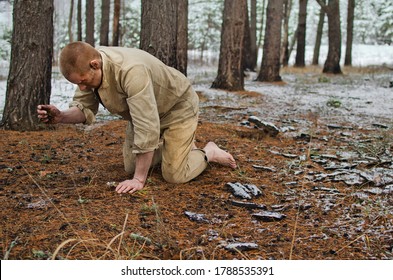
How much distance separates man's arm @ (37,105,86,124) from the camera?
3.34 metres

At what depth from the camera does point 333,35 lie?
51.1ft

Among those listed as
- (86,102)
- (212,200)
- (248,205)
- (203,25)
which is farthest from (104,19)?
(203,25)

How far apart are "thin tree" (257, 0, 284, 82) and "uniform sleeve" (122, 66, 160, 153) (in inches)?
388

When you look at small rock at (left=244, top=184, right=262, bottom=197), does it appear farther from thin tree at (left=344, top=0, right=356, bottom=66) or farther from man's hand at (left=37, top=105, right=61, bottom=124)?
thin tree at (left=344, top=0, right=356, bottom=66)

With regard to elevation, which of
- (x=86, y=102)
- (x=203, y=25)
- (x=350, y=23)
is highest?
(x=203, y=25)

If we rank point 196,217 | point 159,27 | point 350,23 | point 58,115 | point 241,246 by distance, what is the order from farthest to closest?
point 350,23 < point 159,27 < point 58,115 < point 196,217 < point 241,246

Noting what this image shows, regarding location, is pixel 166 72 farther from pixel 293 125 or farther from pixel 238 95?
pixel 238 95

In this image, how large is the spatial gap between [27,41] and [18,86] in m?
0.55

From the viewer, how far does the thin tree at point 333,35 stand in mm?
15109

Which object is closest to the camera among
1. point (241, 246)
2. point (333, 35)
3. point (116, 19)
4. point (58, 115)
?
point (241, 246)

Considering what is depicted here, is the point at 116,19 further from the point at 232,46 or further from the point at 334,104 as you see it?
the point at 334,104

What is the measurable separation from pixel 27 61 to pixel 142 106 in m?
2.78
